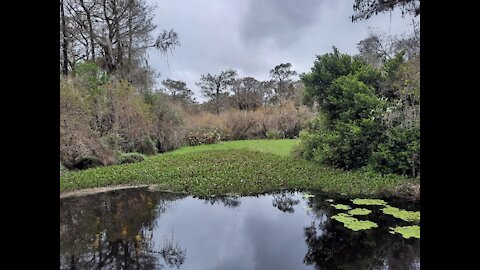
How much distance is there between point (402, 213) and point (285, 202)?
1528 mm

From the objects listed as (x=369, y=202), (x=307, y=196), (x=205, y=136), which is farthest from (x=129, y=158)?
(x=369, y=202)

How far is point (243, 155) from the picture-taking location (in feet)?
27.2

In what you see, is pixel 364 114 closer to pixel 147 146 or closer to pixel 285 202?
pixel 285 202

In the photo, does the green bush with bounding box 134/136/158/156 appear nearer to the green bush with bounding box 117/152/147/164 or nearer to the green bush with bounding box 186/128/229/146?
the green bush with bounding box 117/152/147/164

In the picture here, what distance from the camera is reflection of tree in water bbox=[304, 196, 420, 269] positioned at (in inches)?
100

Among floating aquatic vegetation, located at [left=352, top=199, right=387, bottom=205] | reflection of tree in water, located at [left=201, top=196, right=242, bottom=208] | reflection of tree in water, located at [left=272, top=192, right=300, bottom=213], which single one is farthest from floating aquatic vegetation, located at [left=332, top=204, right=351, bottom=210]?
reflection of tree in water, located at [left=201, top=196, right=242, bottom=208]

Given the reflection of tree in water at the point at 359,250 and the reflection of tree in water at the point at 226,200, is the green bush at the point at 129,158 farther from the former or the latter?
the reflection of tree in water at the point at 359,250

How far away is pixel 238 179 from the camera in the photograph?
5.59m

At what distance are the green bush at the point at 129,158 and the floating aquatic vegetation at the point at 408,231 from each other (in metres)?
5.99

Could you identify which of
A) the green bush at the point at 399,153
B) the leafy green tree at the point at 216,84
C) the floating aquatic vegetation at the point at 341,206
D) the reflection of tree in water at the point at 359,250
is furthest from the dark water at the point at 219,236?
the leafy green tree at the point at 216,84

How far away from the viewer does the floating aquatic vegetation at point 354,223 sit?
323 centimetres
